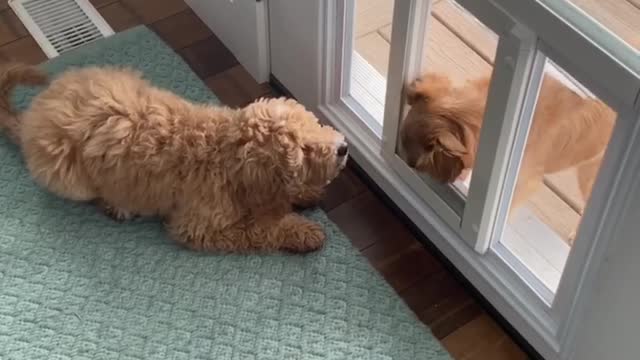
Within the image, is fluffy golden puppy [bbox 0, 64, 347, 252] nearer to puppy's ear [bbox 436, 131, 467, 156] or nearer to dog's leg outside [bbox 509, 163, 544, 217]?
puppy's ear [bbox 436, 131, 467, 156]

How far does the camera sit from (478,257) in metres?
1.53

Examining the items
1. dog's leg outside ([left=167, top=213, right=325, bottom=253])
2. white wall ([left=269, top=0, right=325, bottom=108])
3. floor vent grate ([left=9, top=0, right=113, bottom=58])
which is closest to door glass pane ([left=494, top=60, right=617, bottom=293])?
dog's leg outside ([left=167, top=213, right=325, bottom=253])

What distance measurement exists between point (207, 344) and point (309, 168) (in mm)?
337

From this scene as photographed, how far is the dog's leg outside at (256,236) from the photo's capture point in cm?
162

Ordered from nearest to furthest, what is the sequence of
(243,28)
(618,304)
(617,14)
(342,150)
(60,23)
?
(617,14)
(618,304)
(342,150)
(243,28)
(60,23)

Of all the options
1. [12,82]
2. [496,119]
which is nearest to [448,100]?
[496,119]

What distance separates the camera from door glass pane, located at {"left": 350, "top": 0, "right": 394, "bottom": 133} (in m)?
1.53

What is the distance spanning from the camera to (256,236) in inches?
64.0

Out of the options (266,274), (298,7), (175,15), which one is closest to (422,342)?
(266,274)

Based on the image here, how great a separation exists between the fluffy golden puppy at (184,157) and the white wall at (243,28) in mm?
295

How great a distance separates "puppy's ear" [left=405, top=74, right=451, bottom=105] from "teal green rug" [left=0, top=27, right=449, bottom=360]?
33cm

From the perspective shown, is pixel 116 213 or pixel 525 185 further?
pixel 116 213

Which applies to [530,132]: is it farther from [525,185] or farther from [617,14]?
[617,14]

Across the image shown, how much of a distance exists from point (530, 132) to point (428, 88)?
0.64 feet
